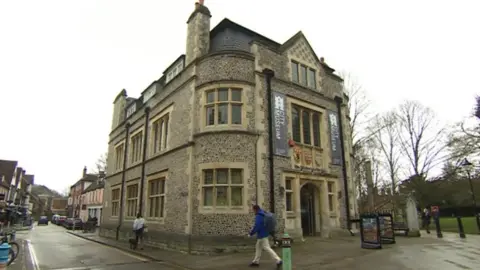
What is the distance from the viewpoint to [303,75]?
18.0 m

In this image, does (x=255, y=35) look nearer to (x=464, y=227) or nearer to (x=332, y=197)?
(x=332, y=197)

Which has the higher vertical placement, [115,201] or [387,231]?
[115,201]

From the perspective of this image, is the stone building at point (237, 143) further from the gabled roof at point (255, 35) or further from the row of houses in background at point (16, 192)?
the row of houses in background at point (16, 192)

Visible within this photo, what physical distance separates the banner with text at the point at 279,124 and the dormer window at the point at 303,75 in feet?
6.93

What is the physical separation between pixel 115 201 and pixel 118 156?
4031 millimetres

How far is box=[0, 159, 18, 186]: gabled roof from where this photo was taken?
5549 cm

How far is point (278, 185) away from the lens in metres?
14.6

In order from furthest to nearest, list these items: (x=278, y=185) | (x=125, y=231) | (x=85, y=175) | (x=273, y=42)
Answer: (x=85, y=175) → (x=125, y=231) → (x=273, y=42) → (x=278, y=185)

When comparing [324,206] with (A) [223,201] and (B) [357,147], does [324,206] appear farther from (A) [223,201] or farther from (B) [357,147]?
(B) [357,147]

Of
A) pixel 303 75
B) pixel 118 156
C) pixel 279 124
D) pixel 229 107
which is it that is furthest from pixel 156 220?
pixel 118 156

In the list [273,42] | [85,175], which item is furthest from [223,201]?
[85,175]

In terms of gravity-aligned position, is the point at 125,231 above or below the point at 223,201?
below

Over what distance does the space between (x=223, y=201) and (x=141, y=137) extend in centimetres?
1141

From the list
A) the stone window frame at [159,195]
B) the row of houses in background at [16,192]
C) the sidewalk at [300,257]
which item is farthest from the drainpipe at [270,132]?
the row of houses in background at [16,192]
